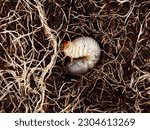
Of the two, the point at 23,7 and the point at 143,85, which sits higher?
the point at 23,7

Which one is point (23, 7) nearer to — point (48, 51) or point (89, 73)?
point (48, 51)

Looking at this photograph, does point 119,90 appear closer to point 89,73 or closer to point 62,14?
point 89,73

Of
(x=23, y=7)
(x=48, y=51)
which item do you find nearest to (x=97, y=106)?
(x=48, y=51)

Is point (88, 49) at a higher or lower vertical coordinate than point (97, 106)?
higher

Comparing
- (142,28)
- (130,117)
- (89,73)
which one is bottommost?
(130,117)

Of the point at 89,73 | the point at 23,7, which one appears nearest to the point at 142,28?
the point at 89,73
